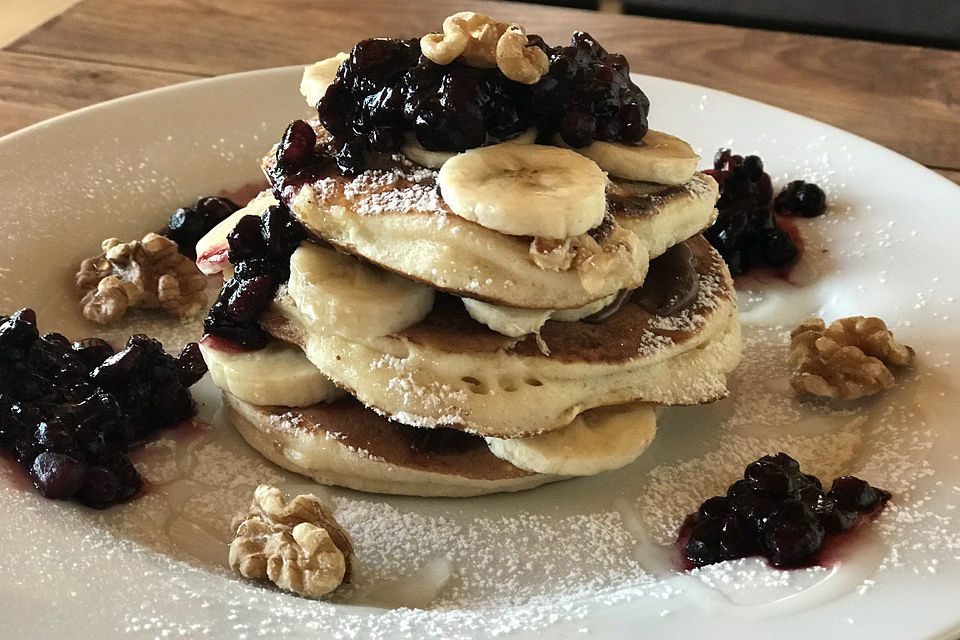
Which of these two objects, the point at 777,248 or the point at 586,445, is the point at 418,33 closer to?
the point at 777,248

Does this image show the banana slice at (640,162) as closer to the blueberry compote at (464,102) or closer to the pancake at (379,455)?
the blueberry compote at (464,102)

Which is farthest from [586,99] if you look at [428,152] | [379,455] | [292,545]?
[292,545]

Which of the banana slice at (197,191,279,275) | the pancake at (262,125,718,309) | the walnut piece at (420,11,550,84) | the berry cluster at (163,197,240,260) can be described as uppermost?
the walnut piece at (420,11,550,84)

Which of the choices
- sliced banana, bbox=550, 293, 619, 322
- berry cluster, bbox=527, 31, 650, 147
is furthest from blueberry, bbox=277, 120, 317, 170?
sliced banana, bbox=550, 293, 619, 322

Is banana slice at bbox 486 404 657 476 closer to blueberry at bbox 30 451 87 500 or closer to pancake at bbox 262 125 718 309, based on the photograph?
pancake at bbox 262 125 718 309

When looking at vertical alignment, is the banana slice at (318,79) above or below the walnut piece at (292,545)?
above

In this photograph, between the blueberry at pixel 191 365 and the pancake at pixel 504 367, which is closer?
the pancake at pixel 504 367

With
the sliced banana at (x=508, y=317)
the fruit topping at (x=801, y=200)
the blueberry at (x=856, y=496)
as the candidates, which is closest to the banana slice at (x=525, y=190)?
the sliced banana at (x=508, y=317)
